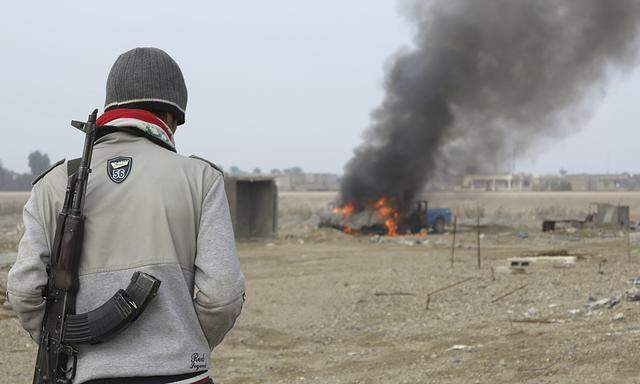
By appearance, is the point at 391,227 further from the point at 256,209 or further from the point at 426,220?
the point at 256,209

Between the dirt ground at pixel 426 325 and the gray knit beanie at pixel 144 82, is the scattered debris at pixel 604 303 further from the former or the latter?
the gray knit beanie at pixel 144 82

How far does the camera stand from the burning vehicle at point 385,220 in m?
30.1

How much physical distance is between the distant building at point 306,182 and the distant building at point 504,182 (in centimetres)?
2670

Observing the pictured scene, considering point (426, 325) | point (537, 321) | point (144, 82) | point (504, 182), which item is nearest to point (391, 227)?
point (426, 325)

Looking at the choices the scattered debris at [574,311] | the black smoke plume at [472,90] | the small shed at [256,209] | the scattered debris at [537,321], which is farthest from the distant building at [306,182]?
the scattered debris at [537,321]

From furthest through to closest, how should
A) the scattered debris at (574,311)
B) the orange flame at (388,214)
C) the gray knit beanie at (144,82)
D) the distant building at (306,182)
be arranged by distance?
the distant building at (306,182)
the orange flame at (388,214)
the scattered debris at (574,311)
the gray knit beanie at (144,82)

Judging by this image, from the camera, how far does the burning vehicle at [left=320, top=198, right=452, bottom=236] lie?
30109mm

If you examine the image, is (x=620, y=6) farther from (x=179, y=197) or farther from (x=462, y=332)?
(x=179, y=197)

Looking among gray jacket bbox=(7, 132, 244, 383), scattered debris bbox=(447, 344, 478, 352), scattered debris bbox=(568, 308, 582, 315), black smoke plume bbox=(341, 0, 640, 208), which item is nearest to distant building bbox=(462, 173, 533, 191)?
black smoke plume bbox=(341, 0, 640, 208)

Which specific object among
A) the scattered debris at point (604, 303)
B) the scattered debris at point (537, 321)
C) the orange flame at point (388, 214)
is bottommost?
the scattered debris at point (537, 321)

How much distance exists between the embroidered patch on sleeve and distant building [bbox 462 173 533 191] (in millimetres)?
103819

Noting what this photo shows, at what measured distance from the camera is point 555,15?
36594mm

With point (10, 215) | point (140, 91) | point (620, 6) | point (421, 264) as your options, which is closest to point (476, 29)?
point (620, 6)

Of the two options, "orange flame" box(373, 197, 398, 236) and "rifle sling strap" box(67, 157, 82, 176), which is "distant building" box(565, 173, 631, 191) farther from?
"rifle sling strap" box(67, 157, 82, 176)
